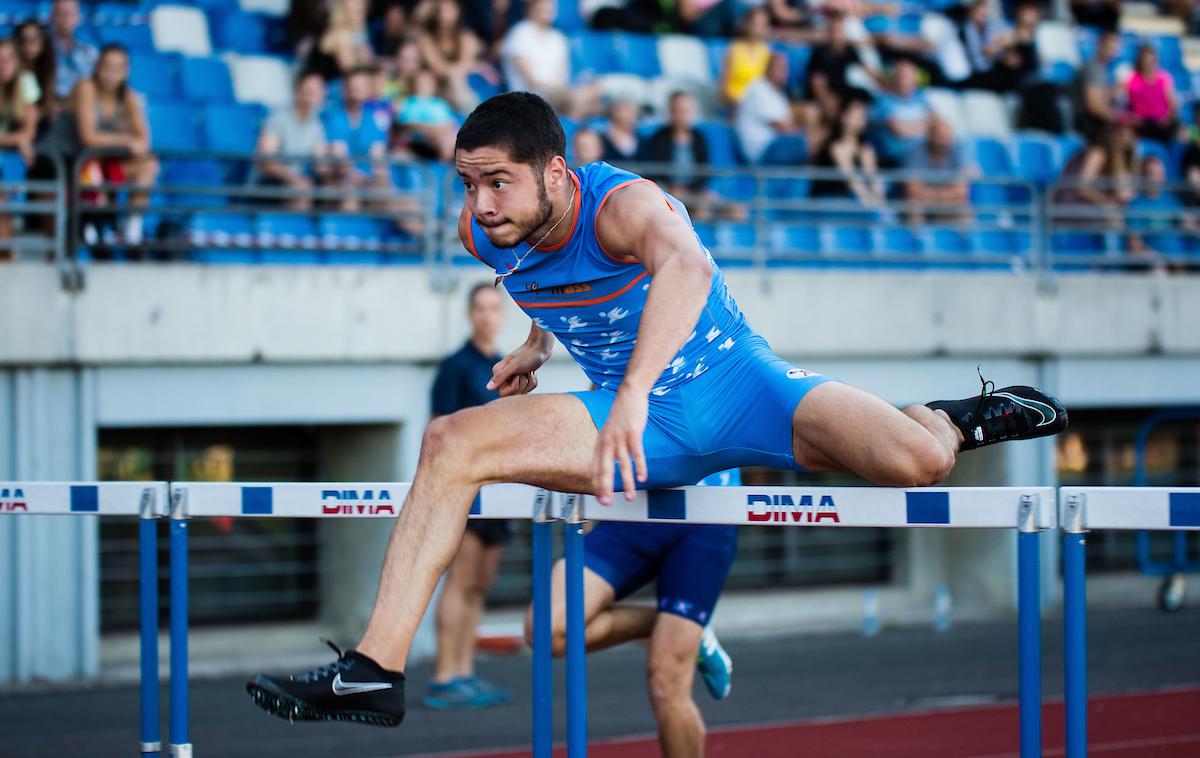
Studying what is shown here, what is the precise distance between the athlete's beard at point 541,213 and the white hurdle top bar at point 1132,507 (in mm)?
1527

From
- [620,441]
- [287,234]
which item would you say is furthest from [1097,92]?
[620,441]

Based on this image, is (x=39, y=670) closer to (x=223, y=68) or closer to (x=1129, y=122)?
(x=223, y=68)

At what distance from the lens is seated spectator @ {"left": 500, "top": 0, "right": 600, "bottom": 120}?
1231cm

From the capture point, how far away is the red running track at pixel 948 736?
23.7ft

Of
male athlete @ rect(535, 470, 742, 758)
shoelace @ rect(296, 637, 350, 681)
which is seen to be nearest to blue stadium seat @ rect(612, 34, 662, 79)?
male athlete @ rect(535, 470, 742, 758)

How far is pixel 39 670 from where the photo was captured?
9.70 metres

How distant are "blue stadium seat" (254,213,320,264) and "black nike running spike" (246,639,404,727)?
7.08m

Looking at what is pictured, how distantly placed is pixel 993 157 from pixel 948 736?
25.0ft

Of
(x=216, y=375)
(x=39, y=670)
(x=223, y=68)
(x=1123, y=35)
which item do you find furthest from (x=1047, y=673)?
(x=1123, y=35)

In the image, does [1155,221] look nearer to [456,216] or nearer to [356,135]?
[456,216]

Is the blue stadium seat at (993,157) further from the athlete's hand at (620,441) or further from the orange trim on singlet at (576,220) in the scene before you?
the athlete's hand at (620,441)

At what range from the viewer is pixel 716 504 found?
4129mm

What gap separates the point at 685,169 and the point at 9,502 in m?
6.65

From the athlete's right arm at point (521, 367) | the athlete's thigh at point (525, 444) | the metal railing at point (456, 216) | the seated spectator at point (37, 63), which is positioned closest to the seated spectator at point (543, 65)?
the metal railing at point (456, 216)
